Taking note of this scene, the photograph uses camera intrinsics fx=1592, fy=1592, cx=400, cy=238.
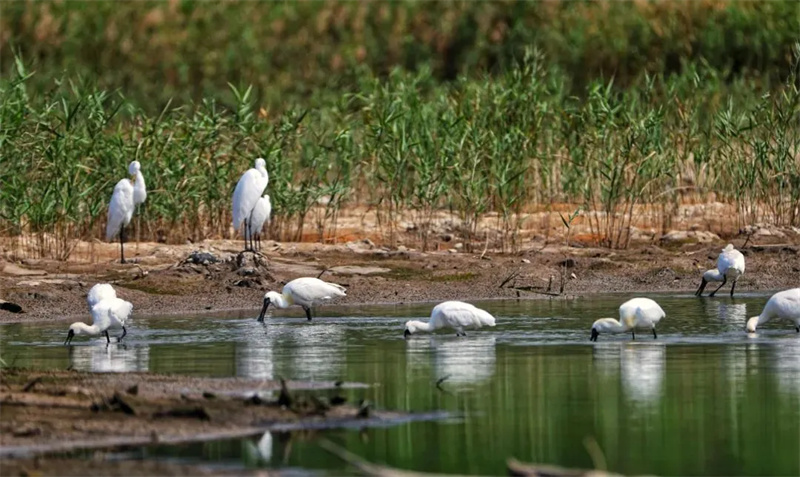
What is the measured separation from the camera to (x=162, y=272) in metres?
16.9

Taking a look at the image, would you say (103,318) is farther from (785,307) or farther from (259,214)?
(259,214)

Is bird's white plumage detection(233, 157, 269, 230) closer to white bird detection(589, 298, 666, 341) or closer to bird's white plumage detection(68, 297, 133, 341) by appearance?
bird's white plumage detection(68, 297, 133, 341)

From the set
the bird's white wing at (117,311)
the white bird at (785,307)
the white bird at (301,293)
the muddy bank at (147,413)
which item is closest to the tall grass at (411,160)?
the white bird at (301,293)

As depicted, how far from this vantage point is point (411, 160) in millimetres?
19234

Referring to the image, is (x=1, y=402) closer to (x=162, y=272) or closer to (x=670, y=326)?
(x=670, y=326)

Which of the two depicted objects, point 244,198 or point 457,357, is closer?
point 457,357

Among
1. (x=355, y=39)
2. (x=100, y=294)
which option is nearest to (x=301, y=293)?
(x=100, y=294)

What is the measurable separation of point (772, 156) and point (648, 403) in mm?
12199

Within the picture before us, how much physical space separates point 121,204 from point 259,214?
1.55 m

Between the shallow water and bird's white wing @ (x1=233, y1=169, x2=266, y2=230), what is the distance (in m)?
2.40

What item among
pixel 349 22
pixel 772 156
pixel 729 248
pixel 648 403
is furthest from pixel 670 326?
pixel 349 22

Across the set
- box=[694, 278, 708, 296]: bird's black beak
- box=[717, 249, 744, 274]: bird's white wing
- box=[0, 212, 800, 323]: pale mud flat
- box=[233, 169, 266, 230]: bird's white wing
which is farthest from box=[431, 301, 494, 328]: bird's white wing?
box=[233, 169, 266, 230]: bird's white wing

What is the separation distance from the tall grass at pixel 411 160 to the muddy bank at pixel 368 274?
0.58 metres

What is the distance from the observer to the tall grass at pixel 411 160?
1788cm
